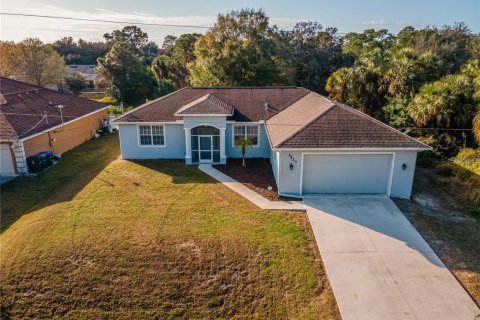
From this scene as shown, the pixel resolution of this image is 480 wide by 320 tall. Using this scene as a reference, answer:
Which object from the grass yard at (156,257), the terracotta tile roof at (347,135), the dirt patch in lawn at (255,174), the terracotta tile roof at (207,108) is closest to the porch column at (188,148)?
the terracotta tile roof at (207,108)

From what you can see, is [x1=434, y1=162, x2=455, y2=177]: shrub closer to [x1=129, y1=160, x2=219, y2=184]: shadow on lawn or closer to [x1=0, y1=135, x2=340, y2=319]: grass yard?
[x1=0, y1=135, x2=340, y2=319]: grass yard

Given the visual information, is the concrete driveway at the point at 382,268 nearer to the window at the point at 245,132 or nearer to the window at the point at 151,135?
the window at the point at 245,132

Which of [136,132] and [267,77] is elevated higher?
[267,77]

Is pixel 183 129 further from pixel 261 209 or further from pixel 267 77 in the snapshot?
pixel 267 77

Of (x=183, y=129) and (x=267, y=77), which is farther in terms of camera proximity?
(x=267, y=77)

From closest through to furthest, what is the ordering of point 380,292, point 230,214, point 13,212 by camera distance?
1. point 380,292
2. point 230,214
3. point 13,212

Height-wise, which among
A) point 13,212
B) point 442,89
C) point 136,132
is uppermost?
point 442,89

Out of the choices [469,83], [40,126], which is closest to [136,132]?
[40,126]
